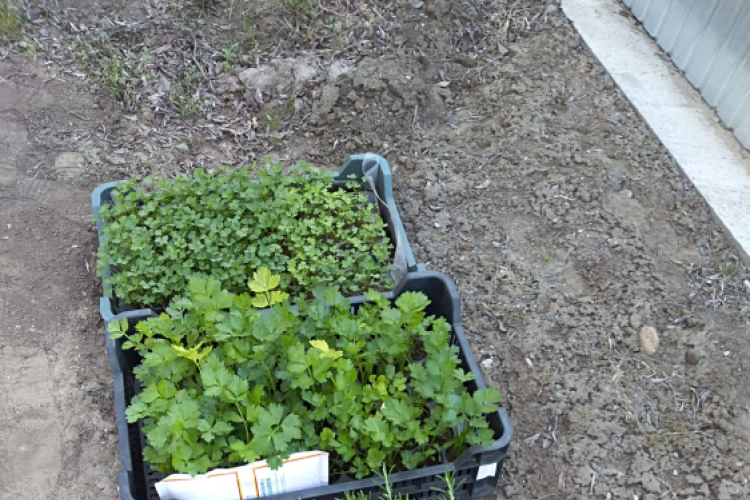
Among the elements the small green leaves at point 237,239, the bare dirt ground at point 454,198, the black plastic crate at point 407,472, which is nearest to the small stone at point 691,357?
the bare dirt ground at point 454,198

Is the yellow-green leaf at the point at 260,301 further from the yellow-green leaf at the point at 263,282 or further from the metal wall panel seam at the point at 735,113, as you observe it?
the metal wall panel seam at the point at 735,113

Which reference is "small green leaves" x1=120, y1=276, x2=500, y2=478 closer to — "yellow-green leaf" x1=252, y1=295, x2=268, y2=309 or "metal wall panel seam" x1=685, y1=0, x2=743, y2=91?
"yellow-green leaf" x1=252, y1=295, x2=268, y2=309

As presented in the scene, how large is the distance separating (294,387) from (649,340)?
162 centimetres

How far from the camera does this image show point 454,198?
3.60m

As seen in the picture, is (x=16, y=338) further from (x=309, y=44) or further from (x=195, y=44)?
(x=309, y=44)

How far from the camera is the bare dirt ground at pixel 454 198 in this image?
9.00ft

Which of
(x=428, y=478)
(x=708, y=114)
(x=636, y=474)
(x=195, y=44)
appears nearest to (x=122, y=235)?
(x=428, y=478)

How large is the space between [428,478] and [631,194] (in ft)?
Answer: 6.27

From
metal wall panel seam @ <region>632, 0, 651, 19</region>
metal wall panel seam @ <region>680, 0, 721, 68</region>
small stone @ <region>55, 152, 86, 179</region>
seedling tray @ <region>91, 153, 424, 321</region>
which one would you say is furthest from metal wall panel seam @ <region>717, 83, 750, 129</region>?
small stone @ <region>55, 152, 86, 179</region>

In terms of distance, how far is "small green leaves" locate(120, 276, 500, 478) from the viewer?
223cm

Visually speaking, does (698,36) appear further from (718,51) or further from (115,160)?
(115,160)

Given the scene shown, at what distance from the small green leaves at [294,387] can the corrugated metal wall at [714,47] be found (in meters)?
2.50

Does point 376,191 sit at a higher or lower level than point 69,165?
higher

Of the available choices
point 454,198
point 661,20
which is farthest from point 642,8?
point 454,198
